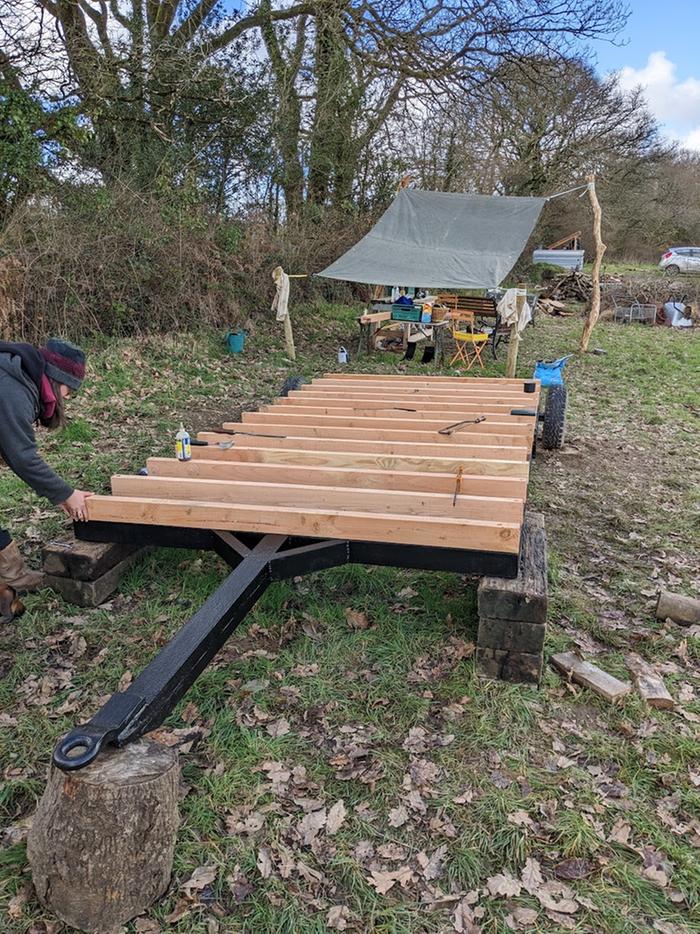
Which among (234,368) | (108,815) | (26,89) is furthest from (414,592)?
(26,89)

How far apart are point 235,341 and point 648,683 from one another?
8.31 meters

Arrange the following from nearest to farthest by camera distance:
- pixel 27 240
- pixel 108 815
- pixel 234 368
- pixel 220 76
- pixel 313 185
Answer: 1. pixel 108 815
2. pixel 27 240
3. pixel 234 368
4. pixel 220 76
5. pixel 313 185

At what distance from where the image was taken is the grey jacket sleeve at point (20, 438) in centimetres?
256

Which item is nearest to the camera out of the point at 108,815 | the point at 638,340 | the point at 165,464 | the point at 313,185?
Answer: the point at 108,815

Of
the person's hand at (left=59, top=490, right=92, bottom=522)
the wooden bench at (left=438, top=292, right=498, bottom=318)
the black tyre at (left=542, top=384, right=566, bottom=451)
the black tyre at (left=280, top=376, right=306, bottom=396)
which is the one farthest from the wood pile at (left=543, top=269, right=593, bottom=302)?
the person's hand at (left=59, top=490, right=92, bottom=522)

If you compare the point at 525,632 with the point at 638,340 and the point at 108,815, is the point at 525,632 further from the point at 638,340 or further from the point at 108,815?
the point at 638,340

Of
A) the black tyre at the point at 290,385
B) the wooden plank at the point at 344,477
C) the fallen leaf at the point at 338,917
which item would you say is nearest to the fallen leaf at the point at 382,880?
the fallen leaf at the point at 338,917

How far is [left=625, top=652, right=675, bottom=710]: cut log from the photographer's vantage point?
2492 millimetres

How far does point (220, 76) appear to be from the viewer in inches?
431

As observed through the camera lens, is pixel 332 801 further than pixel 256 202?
No

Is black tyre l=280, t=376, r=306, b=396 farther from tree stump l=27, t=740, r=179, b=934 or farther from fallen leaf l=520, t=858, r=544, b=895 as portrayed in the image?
fallen leaf l=520, t=858, r=544, b=895

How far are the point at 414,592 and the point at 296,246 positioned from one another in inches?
424

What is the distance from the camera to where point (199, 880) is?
178cm

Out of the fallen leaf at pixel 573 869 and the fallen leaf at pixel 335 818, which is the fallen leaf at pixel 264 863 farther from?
the fallen leaf at pixel 573 869
